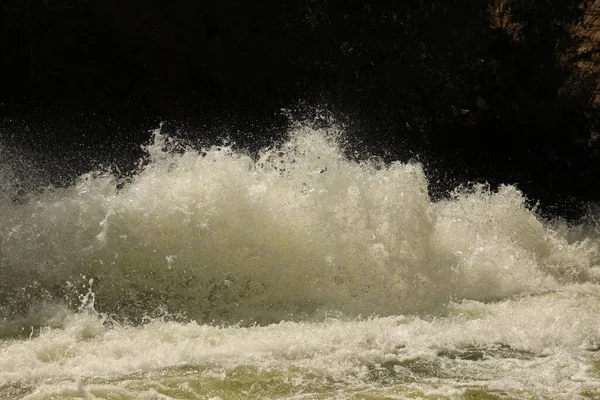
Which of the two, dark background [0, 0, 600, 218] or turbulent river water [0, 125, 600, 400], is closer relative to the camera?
turbulent river water [0, 125, 600, 400]

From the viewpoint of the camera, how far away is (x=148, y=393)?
11.5 ft

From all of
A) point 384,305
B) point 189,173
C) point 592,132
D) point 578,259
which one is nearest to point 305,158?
point 189,173

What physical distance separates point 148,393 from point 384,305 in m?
2.15

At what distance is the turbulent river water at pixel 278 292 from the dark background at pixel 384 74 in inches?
155

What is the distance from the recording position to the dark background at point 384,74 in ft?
33.8

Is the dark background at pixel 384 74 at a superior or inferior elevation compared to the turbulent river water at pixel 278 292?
superior

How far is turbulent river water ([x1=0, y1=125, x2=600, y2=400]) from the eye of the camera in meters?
3.74

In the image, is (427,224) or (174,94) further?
(174,94)

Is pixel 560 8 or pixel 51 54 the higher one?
pixel 560 8

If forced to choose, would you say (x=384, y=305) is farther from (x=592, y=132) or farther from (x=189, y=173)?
(x=592, y=132)

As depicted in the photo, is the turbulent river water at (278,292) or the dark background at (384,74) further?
the dark background at (384,74)

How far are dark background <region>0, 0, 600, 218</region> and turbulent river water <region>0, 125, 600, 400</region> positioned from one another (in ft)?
12.9

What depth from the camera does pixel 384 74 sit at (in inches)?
420

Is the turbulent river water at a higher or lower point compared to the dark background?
lower
